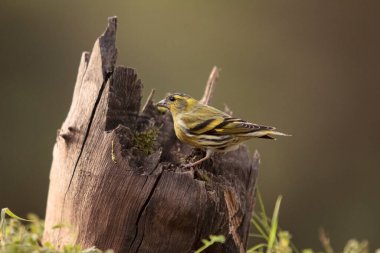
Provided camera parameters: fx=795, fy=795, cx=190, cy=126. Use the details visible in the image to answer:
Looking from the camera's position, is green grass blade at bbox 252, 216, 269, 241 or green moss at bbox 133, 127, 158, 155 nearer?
green moss at bbox 133, 127, 158, 155

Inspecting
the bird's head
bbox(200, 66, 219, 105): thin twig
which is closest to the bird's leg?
the bird's head

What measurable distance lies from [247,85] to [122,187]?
11.1m

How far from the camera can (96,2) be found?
54.6 feet

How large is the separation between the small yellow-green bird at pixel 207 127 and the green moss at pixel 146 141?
0.39m

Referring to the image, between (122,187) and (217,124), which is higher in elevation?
(217,124)

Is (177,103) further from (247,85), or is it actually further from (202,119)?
(247,85)

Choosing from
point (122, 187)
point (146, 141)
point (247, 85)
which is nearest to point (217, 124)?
point (146, 141)

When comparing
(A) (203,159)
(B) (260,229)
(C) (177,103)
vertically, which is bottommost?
(B) (260,229)

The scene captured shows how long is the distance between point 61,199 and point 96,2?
39.1 ft

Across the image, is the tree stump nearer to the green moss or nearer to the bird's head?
the green moss

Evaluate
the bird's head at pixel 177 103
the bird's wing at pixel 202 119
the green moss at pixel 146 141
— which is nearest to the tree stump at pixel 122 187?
the green moss at pixel 146 141

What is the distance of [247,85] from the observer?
15789mm

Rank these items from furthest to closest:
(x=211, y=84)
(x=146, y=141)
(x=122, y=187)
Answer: (x=211, y=84), (x=146, y=141), (x=122, y=187)

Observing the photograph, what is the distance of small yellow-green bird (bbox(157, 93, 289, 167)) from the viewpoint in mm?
5895
